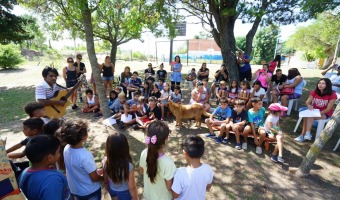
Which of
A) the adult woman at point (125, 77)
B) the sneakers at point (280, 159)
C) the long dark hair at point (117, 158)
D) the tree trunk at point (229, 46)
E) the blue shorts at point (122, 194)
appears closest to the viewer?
the long dark hair at point (117, 158)

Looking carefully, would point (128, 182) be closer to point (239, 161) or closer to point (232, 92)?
point (239, 161)

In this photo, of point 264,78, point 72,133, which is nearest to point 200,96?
point 264,78

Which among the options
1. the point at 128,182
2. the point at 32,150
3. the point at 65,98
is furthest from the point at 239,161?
the point at 65,98

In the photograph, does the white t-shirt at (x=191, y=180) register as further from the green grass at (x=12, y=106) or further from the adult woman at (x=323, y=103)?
the green grass at (x=12, y=106)

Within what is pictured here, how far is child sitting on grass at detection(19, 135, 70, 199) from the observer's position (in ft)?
4.90

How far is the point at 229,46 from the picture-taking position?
24.5ft

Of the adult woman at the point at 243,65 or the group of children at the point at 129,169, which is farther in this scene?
the adult woman at the point at 243,65

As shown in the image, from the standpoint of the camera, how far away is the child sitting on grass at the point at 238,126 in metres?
4.33

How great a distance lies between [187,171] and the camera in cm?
198

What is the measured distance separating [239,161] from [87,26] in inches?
167

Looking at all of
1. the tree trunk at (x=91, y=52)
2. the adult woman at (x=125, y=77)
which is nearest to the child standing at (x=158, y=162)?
the tree trunk at (x=91, y=52)

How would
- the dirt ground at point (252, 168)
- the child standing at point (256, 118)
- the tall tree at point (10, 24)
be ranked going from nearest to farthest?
the dirt ground at point (252, 168)
the child standing at point (256, 118)
the tall tree at point (10, 24)

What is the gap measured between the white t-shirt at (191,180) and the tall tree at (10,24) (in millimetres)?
11288

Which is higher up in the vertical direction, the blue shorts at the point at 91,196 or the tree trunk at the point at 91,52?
the tree trunk at the point at 91,52
